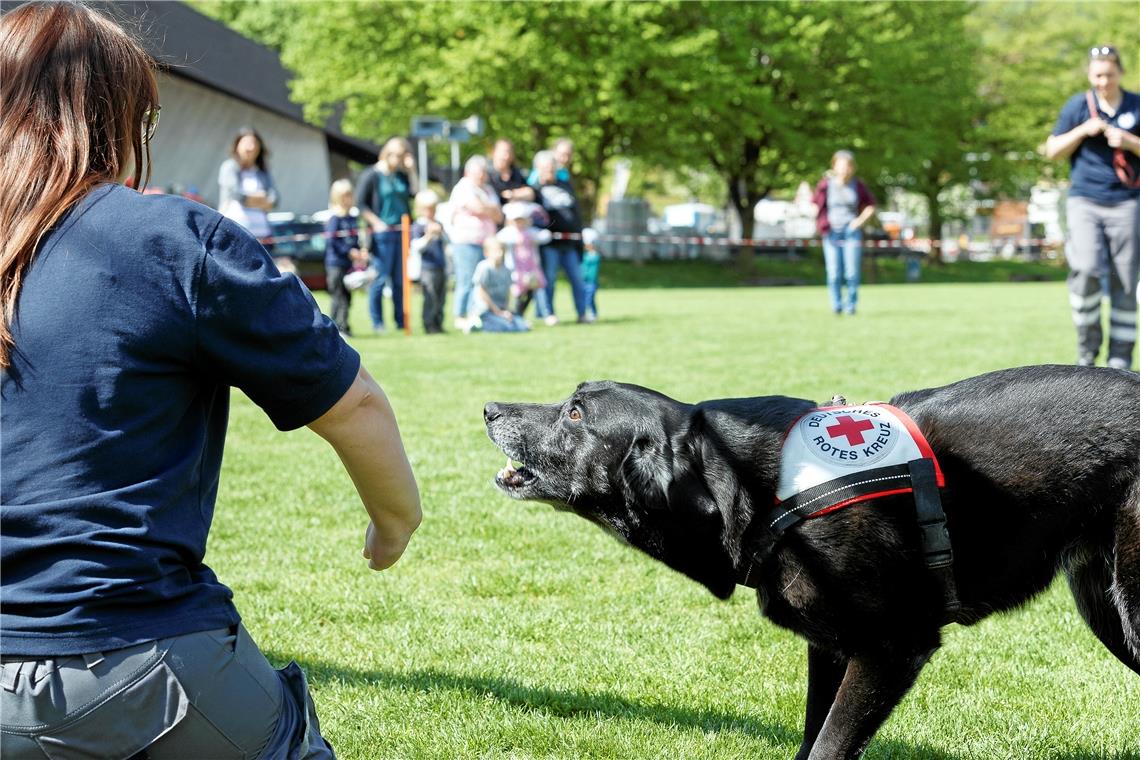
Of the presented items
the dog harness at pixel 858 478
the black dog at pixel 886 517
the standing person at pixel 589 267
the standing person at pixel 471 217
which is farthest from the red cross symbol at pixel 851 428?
the standing person at pixel 589 267

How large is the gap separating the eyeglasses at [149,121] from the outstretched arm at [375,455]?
0.53 metres

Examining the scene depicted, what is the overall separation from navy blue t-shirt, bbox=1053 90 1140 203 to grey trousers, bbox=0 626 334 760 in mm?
8209

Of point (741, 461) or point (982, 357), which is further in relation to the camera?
point (982, 357)

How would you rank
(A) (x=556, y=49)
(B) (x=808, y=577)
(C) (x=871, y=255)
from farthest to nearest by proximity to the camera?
(C) (x=871, y=255) → (A) (x=556, y=49) → (B) (x=808, y=577)

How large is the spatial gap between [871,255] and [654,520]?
1651 inches

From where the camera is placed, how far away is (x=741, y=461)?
9.20 feet

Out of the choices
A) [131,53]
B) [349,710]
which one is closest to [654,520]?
[349,710]

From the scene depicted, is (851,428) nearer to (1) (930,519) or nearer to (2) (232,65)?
(1) (930,519)

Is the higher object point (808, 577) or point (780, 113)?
point (780, 113)

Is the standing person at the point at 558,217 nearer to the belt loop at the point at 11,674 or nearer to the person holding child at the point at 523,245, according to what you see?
the person holding child at the point at 523,245

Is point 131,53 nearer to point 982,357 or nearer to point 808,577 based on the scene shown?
point 808,577

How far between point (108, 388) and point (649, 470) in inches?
57.4

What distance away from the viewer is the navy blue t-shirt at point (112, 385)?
1.66 metres

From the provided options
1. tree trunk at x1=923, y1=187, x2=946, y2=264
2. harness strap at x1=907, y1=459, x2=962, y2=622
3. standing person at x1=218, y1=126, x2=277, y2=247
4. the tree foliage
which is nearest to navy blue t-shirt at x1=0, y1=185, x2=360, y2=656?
harness strap at x1=907, y1=459, x2=962, y2=622
